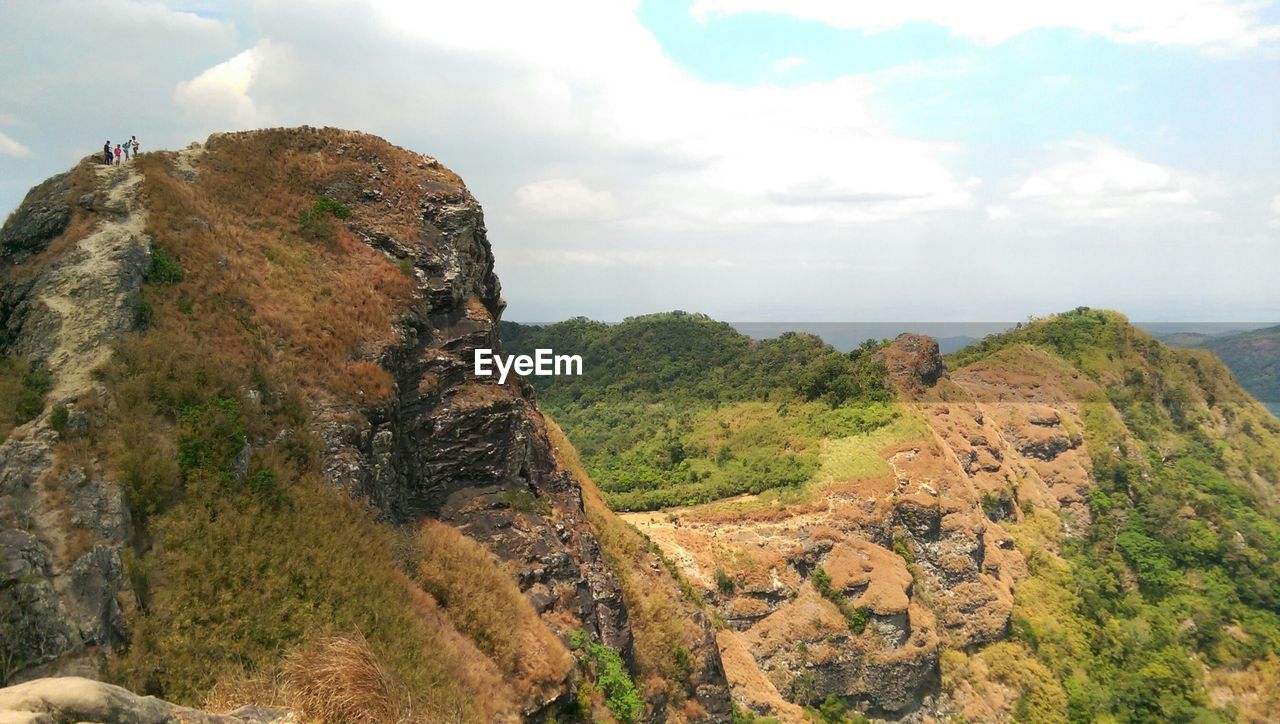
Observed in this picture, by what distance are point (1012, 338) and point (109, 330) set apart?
274 feet

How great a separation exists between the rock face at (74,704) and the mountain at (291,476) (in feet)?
0.12

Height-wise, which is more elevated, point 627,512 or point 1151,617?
point 627,512

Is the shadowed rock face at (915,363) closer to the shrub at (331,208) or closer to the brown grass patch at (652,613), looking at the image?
the brown grass patch at (652,613)

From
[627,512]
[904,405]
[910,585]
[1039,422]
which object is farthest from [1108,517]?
[627,512]

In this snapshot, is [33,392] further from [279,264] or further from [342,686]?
[342,686]

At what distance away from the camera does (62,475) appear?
42.2 ft

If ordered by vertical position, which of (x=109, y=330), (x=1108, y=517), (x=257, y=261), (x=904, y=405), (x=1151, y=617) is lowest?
(x=1151, y=617)

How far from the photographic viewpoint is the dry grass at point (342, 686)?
11.0m

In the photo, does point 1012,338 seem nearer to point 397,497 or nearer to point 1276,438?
point 1276,438

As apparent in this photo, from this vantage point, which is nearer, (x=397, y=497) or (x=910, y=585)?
(x=397, y=497)

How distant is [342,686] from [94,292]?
11467 millimetres

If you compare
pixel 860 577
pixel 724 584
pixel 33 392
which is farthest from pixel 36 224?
pixel 860 577

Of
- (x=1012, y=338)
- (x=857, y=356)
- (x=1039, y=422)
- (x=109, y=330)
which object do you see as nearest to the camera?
(x=109, y=330)

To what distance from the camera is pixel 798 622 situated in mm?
32938
